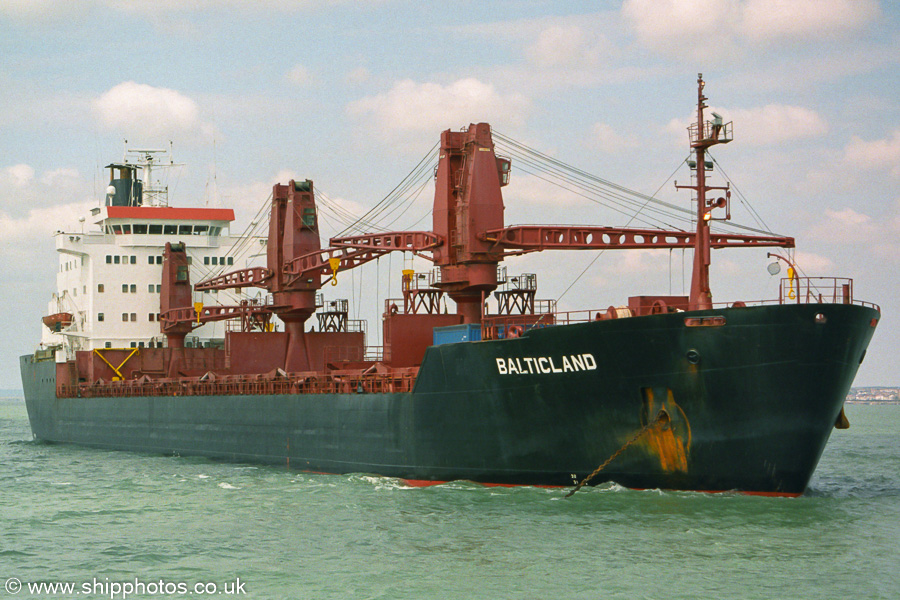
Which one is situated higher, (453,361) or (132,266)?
(132,266)

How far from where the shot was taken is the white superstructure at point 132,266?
4110cm

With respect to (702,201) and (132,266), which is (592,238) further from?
(132,266)

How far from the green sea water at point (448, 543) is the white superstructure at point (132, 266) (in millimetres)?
18595

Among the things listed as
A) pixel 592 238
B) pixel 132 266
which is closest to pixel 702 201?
pixel 592 238

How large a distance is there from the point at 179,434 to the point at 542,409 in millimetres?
17396

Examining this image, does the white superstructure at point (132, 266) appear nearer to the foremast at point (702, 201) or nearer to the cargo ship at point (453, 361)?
the cargo ship at point (453, 361)

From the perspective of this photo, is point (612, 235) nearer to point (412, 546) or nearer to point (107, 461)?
point (412, 546)

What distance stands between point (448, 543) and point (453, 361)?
6186 mm

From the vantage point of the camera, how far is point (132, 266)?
41.6m

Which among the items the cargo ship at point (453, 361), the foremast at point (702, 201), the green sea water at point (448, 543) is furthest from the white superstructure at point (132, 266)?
the foremast at point (702, 201)

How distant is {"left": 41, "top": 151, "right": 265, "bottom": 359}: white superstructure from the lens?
41.1 metres

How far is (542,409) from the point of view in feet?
65.8

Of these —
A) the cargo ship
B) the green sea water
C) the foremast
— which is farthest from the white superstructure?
the foremast

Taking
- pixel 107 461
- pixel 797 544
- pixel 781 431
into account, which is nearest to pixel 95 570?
pixel 797 544
